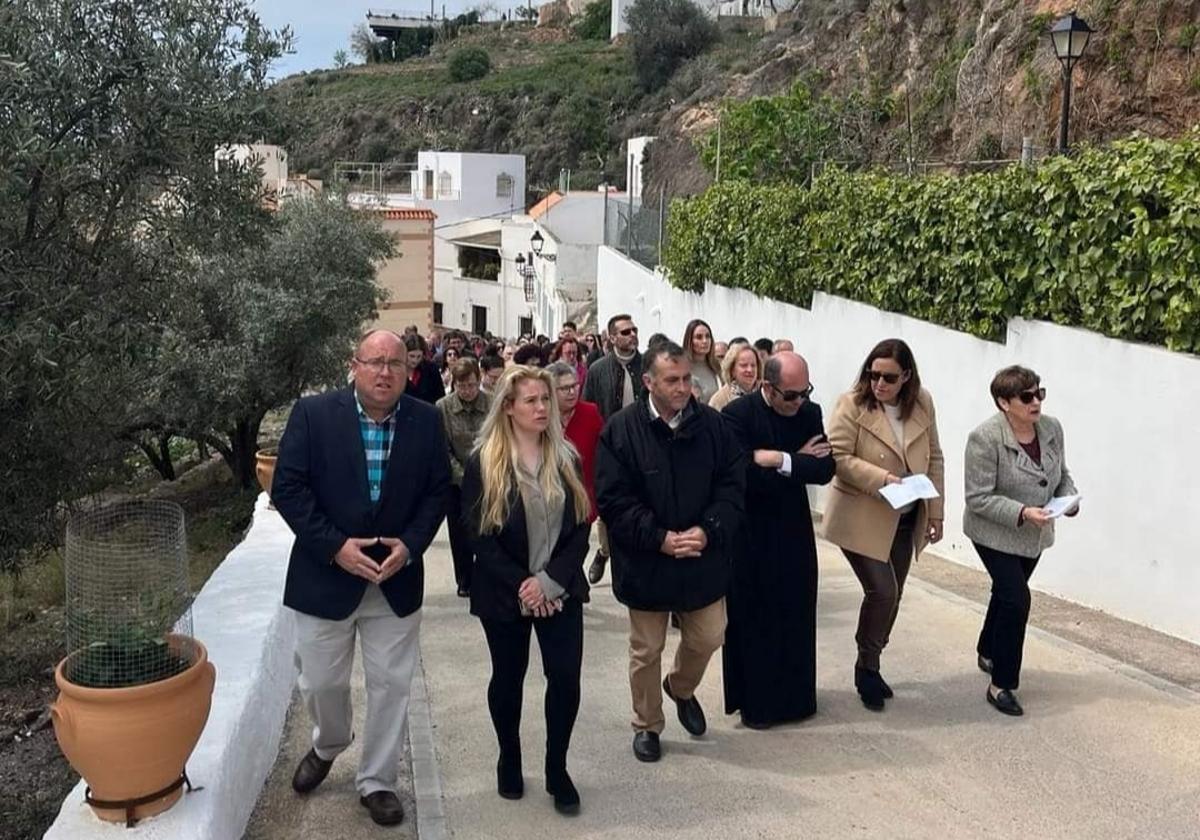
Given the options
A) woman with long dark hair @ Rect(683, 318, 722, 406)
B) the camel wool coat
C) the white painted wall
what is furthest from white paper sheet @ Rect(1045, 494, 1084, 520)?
woman with long dark hair @ Rect(683, 318, 722, 406)

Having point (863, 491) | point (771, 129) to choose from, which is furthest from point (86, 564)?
point (771, 129)

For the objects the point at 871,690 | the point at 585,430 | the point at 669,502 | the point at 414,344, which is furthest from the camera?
the point at 414,344

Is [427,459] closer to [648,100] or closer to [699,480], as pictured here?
[699,480]

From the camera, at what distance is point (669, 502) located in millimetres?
A: 4664

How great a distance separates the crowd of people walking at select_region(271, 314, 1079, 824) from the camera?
4.23 metres

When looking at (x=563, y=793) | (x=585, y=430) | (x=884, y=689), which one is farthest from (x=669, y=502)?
(x=884, y=689)

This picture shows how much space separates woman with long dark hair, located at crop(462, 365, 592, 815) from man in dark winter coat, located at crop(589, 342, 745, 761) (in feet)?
0.94

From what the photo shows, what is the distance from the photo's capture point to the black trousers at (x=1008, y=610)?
5.35 meters

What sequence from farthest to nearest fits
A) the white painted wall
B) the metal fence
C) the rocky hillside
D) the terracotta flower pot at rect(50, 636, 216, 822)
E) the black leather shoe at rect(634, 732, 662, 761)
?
the metal fence, the rocky hillside, the white painted wall, the black leather shoe at rect(634, 732, 662, 761), the terracotta flower pot at rect(50, 636, 216, 822)

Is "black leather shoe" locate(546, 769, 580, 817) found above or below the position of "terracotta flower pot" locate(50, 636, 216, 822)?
below

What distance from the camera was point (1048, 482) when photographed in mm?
5383

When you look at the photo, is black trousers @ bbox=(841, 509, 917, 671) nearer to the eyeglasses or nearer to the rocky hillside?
the eyeglasses

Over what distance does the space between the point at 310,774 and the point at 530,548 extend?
135cm

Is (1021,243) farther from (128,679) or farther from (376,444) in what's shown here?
(128,679)
